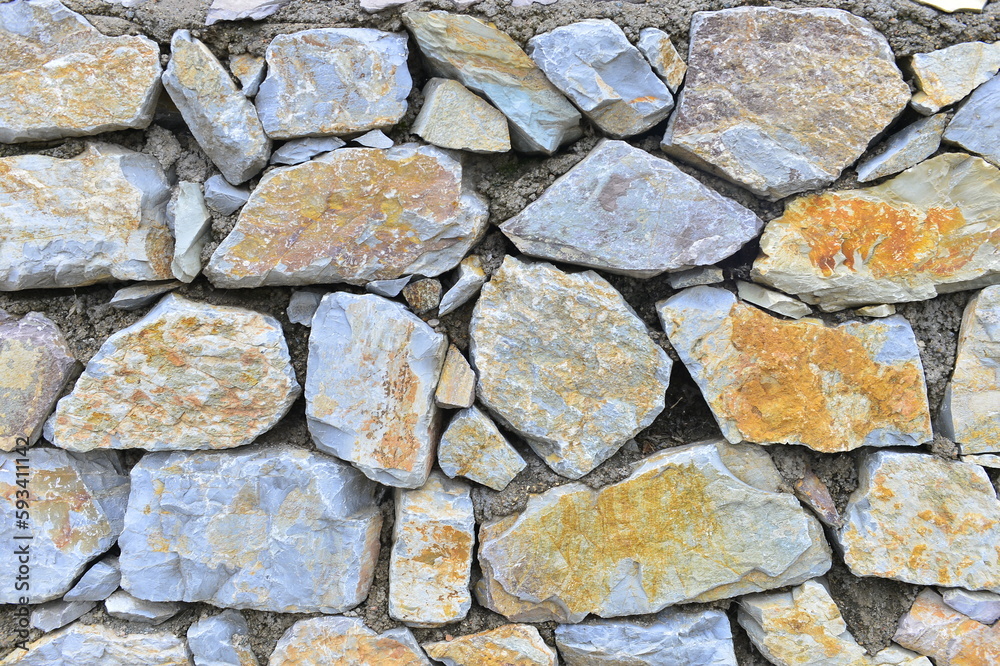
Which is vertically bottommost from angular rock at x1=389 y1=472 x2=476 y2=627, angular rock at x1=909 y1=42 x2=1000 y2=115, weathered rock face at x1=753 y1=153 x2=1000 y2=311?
angular rock at x1=389 y1=472 x2=476 y2=627

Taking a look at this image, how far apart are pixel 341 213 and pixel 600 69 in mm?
655

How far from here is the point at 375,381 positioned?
1.42m

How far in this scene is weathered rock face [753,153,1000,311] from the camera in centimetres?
139

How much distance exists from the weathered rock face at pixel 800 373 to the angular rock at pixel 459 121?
1.85 feet

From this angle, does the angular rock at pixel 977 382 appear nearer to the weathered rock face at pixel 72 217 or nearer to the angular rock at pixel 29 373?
the weathered rock face at pixel 72 217

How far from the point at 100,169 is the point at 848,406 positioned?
180 centimetres

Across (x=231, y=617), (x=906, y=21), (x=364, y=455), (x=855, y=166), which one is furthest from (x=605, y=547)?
(x=906, y=21)

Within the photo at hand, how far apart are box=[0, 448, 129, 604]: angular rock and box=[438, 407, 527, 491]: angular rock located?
863 millimetres

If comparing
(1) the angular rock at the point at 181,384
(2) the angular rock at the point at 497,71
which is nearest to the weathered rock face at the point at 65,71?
(1) the angular rock at the point at 181,384

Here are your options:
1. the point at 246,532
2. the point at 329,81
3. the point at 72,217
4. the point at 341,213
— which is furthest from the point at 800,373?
the point at 72,217

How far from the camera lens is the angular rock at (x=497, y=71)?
1358 millimetres

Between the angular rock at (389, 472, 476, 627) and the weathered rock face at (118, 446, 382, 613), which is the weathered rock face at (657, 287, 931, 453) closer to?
the angular rock at (389, 472, 476, 627)

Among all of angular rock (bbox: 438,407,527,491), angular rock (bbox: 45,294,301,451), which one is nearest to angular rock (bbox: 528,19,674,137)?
angular rock (bbox: 438,407,527,491)

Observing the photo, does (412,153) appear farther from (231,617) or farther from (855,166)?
(231,617)
